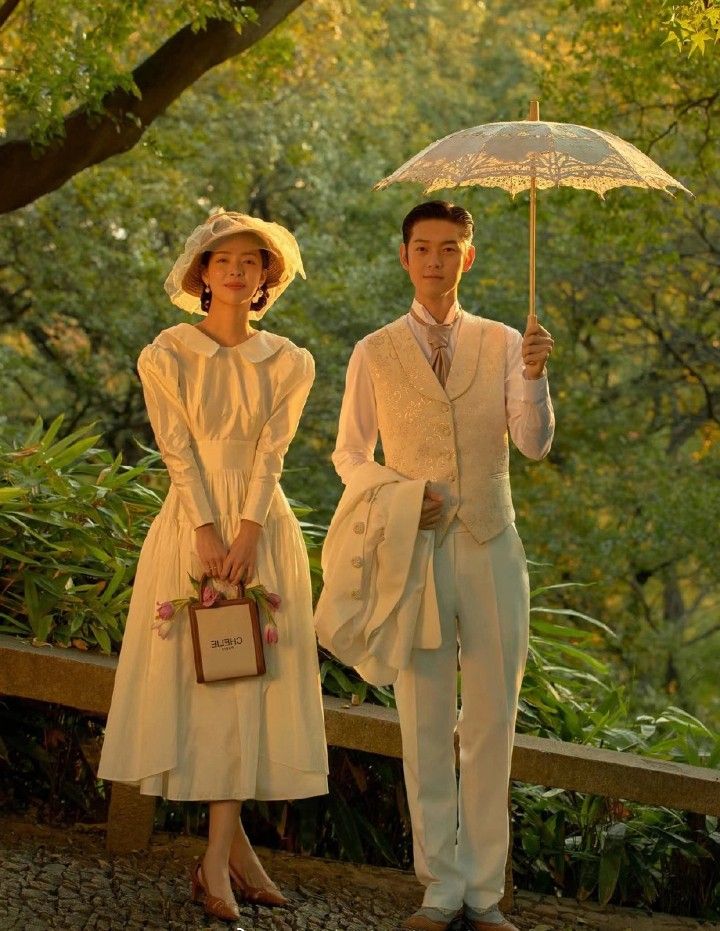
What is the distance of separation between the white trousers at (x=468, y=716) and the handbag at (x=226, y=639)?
16.9 inches

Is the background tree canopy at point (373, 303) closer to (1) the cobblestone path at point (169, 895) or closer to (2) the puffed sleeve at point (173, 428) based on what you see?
(1) the cobblestone path at point (169, 895)

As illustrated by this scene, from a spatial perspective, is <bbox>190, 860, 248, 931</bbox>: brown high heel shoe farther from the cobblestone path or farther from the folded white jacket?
the folded white jacket

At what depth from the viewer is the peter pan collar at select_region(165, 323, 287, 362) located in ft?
13.8

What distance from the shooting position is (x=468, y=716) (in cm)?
420

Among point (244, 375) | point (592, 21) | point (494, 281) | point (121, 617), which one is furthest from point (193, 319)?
point (244, 375)

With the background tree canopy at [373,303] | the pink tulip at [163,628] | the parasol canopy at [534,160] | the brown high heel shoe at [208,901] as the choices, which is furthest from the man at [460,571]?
the background tree canopy at [373,303]

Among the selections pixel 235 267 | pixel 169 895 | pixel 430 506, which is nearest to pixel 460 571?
pixel 430 506

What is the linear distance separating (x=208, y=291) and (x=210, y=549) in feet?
2.45

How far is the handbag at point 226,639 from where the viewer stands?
4125mm

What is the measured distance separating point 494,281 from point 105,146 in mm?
5348

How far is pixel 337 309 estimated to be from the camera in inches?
489

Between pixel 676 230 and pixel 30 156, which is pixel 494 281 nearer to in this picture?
pixel 676 230

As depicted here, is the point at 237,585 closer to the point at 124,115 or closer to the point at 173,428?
the point at 173,428

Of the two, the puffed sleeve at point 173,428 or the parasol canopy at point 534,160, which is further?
the puffed sleeve at point 173,428
